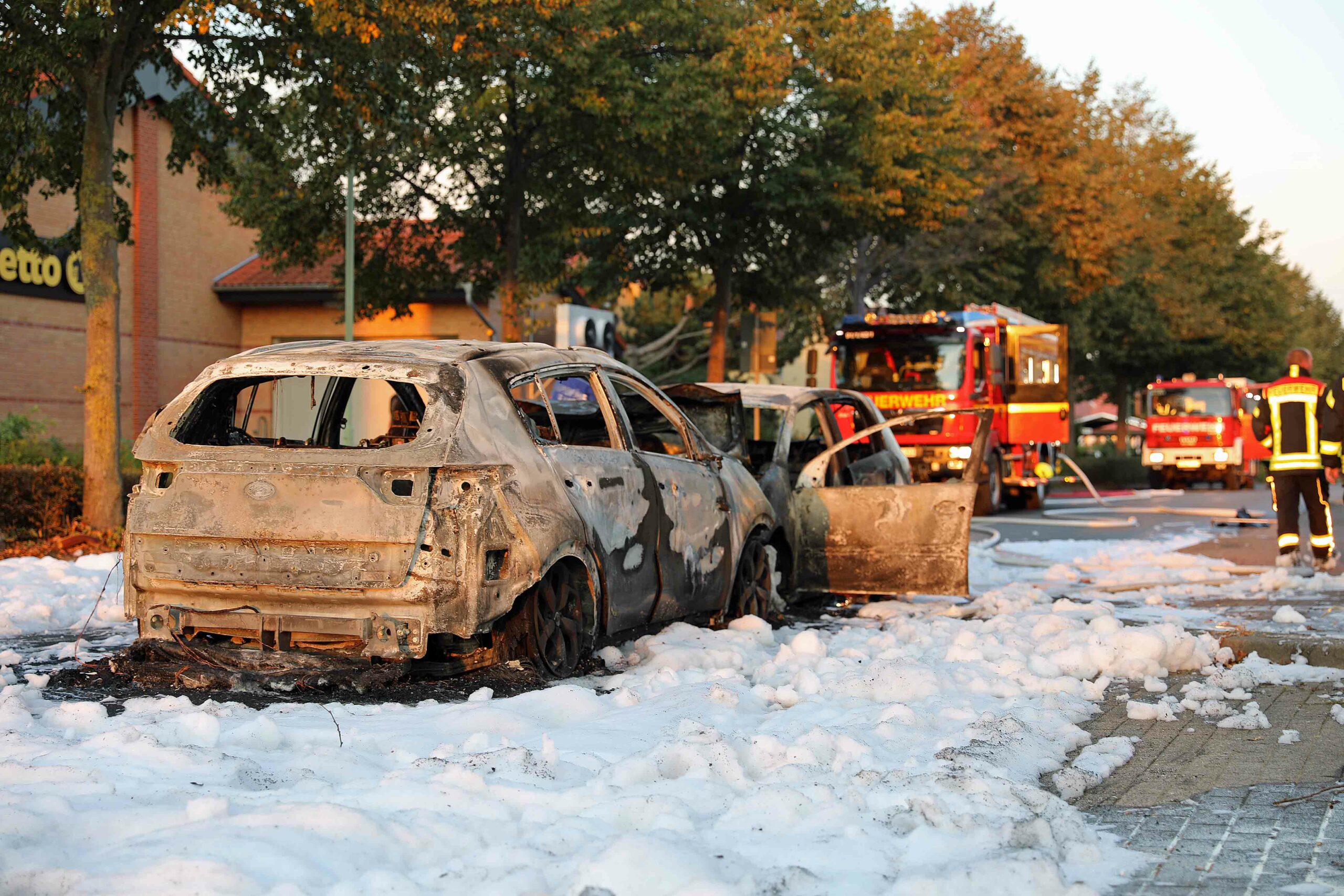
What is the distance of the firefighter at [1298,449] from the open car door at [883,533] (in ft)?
17.3

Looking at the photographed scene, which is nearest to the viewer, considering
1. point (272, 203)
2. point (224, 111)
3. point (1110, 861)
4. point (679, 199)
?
point (1110, 861)

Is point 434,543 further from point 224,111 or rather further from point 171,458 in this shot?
point 224,111

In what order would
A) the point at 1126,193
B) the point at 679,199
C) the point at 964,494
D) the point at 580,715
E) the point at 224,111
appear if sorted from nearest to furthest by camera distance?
the point at 580,715, the point at 964,494, the point at 224,111, the point at 679,199, the point at 1126,193

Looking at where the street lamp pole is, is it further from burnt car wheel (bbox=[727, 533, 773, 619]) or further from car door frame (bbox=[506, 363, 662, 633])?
car door frame (bbox=[506, 363, 662, 633])

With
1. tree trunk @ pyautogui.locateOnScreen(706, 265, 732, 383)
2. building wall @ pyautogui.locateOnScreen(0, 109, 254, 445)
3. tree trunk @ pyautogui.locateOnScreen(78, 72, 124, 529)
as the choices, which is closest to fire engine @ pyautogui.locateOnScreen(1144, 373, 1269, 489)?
tree trunk @ pyautogui.locateOnScreen(706, 265, 732, 383)

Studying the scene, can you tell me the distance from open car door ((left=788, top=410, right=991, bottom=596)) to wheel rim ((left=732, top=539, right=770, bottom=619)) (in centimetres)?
73

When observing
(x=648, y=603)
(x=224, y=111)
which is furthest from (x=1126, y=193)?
(x=648, y=603)

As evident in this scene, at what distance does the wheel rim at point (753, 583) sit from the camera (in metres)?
8.95

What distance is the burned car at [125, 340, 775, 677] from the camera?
6246 millimetres

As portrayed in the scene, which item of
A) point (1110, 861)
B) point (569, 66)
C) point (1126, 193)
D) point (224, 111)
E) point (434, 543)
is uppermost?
point (1126, 193)

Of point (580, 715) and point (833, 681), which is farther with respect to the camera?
point (833, 681)

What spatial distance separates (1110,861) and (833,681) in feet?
8.57

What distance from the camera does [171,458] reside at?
6.53 m

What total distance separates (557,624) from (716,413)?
137 inches
